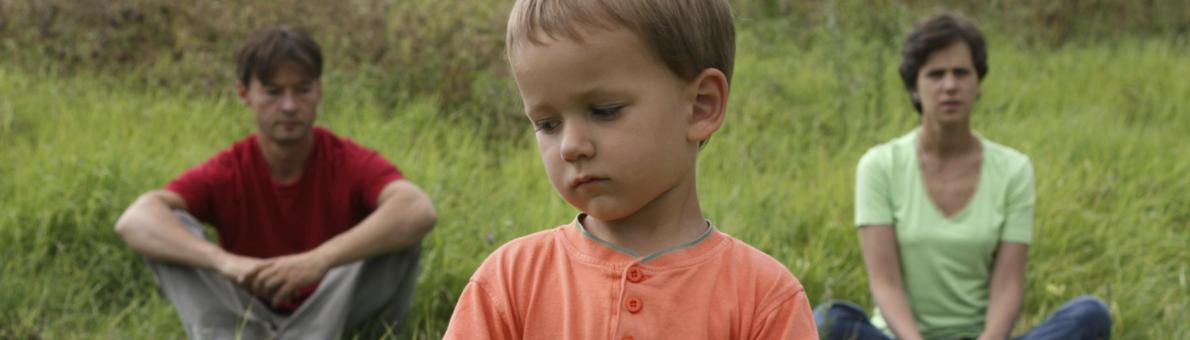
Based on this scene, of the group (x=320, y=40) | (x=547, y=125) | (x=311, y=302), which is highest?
(x=320, y=40)

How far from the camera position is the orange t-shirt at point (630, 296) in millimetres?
2158

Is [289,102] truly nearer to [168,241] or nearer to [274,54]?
[274,54]

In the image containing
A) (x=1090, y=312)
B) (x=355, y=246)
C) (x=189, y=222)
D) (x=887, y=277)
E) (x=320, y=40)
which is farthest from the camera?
(x=320, y=40)

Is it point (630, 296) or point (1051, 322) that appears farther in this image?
point (1051, 322)

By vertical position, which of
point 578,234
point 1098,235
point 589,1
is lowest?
point 1098,235

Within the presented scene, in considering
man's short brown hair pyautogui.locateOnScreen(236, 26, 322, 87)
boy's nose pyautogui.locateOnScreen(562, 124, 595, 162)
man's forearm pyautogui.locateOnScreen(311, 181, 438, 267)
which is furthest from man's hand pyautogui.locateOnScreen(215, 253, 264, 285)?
boy's nose pyautogui.locateOnScreen(562, 124, 595, 162)

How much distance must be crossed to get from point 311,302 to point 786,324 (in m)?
2.57

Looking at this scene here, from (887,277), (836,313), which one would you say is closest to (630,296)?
(836,313)

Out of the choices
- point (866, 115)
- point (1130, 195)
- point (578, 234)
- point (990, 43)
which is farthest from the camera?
point (990, 43)

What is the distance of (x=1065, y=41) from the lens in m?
9.15

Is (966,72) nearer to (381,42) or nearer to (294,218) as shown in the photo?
(294,218)

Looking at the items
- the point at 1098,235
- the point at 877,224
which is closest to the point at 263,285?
the point at 877,224

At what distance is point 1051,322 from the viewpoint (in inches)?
168

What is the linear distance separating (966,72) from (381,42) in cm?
364
